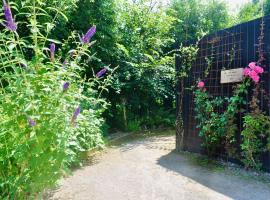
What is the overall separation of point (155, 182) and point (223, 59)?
2.39 m

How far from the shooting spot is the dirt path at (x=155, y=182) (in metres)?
3.36

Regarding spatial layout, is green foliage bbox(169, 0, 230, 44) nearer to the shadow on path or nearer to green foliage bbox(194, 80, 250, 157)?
green foliage bbox(194, 80, 250, 157)

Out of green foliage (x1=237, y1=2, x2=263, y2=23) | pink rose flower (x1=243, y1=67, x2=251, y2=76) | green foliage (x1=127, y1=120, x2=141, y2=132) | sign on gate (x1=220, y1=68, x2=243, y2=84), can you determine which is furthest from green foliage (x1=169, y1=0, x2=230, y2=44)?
pink rose flower (x1=243, y1=67, x2=251, y2=76)

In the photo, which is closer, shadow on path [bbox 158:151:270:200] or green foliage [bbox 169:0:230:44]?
shadow on path [bbox 158:151:270:200]

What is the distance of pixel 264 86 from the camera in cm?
414

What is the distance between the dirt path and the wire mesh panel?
0.58 meters

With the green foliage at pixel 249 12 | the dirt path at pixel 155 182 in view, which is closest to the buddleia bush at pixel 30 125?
the dirt path at pixel 155 182

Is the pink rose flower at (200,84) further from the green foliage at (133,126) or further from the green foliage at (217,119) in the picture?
the green foliage at (133,126)

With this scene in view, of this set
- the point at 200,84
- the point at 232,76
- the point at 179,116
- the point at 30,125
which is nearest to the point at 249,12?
the point at 179,116

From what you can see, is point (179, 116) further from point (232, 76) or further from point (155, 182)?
point (155, 182)

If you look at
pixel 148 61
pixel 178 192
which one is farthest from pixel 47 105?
pixel 148 61

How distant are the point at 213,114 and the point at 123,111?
366 cm

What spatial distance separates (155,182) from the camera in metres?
3.83

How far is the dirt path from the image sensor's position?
11.0ft
